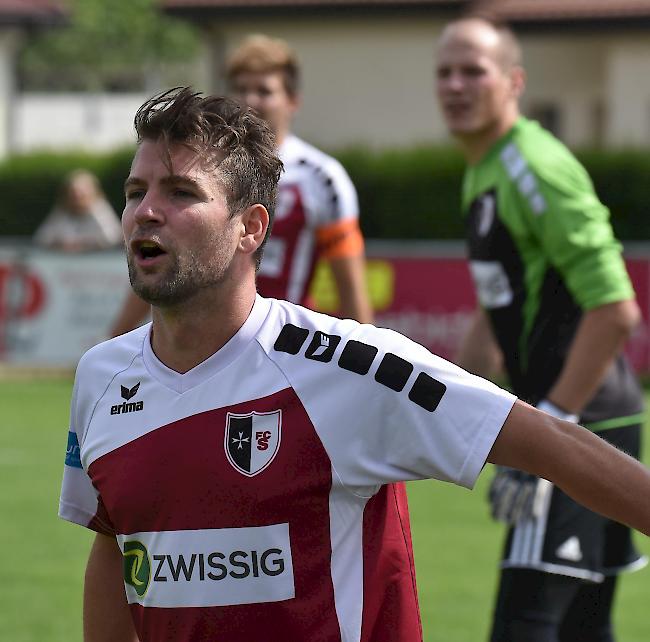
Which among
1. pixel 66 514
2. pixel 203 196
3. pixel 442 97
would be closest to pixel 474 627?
pixel 442 97

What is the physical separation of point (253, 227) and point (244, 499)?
1.89ft

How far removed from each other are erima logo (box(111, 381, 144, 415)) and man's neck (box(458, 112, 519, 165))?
2221 mm

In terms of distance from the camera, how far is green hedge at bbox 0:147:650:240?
2133 centimetres

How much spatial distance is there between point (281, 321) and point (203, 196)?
0.34 m

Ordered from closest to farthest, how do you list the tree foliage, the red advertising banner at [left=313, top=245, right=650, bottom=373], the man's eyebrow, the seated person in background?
the man's eyebrow, the red advertising banner at [left=313, top=245, right=650, bottom=373], the seated person in background, the tree foliage

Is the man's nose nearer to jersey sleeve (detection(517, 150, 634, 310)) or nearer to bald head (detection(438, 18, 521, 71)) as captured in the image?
bald head (detection(438, 18, 521, 71))

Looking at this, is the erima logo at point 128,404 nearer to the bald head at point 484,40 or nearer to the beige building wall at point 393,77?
the bald head at point 484,40

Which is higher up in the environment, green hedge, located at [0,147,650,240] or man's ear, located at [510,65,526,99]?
man's ear, located at [510,65,526,99]

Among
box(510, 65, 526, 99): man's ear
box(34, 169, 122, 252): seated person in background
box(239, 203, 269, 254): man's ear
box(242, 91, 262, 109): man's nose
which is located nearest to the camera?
box(239, 203, 269, 254): man's ear

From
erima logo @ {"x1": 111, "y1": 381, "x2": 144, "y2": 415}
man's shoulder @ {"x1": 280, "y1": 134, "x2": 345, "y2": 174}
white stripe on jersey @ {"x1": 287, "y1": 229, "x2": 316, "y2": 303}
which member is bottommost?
white stripe on jersey @ {"x1": 287, "y1": 229, "x2": 316, "y2": 303}

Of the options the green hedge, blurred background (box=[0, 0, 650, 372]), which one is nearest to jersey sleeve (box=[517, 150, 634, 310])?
blurred background (box=[0, 0, 650, 372])

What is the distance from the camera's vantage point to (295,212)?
6.26m

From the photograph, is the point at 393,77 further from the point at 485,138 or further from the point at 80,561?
the point at 485,138

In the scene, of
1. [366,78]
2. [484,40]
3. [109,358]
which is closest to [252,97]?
[484,40]
